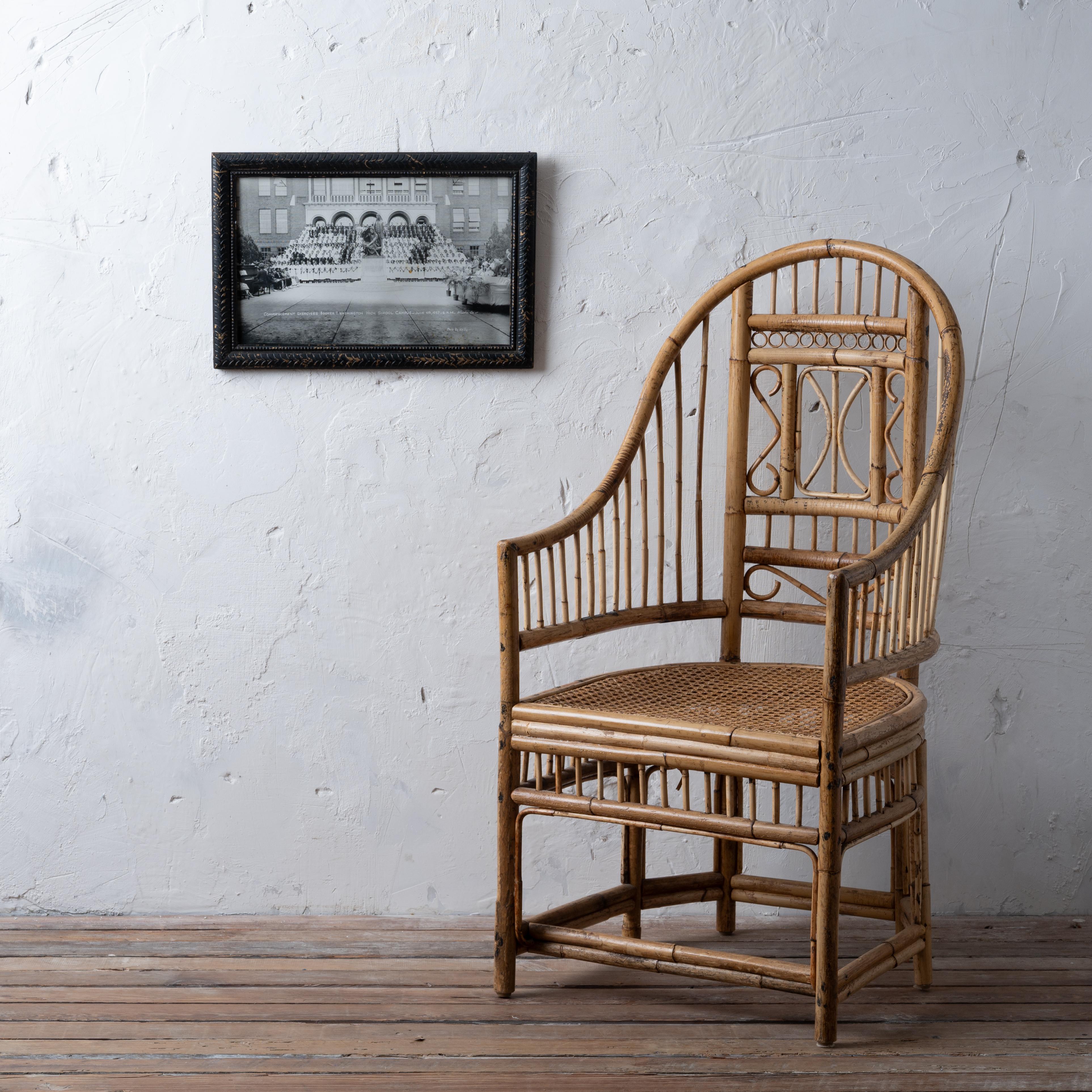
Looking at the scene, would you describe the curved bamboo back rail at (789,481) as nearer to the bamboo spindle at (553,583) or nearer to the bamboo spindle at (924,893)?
the bamboo spindle at (553,583)

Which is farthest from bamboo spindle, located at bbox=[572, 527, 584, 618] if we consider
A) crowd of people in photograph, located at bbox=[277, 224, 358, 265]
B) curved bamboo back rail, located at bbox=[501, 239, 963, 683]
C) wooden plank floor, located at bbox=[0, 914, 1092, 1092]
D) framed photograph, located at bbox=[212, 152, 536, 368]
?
crowd of people in photograph, located at bbox=[277, 224, 358, 265]

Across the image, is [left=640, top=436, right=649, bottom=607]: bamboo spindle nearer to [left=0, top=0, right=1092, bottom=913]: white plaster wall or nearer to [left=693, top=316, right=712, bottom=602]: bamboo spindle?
[left=693, top=316, right=712, bottom=602]: bamboo spindle

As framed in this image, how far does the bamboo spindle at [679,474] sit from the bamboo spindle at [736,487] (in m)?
0.08

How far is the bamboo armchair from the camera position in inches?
62.5

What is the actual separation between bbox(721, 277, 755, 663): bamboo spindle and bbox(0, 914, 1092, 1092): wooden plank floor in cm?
55

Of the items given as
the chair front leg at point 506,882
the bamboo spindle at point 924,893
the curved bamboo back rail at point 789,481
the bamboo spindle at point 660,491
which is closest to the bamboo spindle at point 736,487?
the curved bamboo back rail at point 789,481

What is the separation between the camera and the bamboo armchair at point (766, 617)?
159 centimetres

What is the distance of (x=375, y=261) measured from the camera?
7.14 feet

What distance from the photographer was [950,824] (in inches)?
87.1

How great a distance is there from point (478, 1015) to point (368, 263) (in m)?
1.31

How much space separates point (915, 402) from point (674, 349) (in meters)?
0.41

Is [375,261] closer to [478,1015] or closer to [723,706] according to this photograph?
[723,706]

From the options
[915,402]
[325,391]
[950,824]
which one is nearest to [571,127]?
[325,391]

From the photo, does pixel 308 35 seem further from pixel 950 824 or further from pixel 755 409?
pixel 950 824
